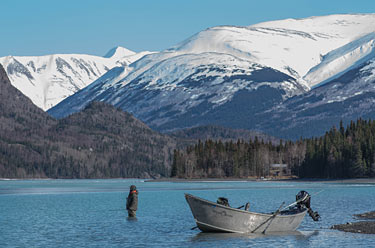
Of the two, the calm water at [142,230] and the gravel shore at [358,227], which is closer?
the calm water at [142,230]

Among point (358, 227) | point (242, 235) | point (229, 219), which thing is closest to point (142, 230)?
point (229, 219)

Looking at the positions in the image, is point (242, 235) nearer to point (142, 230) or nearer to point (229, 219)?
point (229, 219)

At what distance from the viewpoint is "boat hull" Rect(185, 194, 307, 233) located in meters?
82.7

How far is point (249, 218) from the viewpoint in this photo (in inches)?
3287

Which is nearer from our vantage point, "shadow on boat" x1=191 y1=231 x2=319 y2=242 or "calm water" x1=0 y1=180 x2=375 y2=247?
"calm water" x1=0 y1=180 x2=375 y2=247

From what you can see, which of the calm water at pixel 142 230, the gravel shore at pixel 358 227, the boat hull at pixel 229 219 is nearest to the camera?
the calm water at pixel 142 230

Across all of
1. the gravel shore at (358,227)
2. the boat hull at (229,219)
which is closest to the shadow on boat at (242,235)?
the boat hull at (229,219)

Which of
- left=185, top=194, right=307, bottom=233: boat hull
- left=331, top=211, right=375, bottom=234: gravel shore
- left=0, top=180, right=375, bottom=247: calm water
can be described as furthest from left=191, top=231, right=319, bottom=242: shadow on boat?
left=331, top=211, right=375, bottom=234: gravel shore

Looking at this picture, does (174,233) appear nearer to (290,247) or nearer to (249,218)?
(249,218)

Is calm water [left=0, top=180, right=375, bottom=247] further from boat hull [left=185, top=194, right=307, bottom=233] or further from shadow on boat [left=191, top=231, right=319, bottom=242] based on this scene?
boat hull [left=185, top=194, right=307, bottom=233]

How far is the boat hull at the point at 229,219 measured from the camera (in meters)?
82.7

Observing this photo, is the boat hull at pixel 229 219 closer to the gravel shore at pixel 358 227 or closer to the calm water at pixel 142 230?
the calm water at pixel 142 230

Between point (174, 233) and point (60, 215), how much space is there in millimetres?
31078

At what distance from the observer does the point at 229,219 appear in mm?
83312
